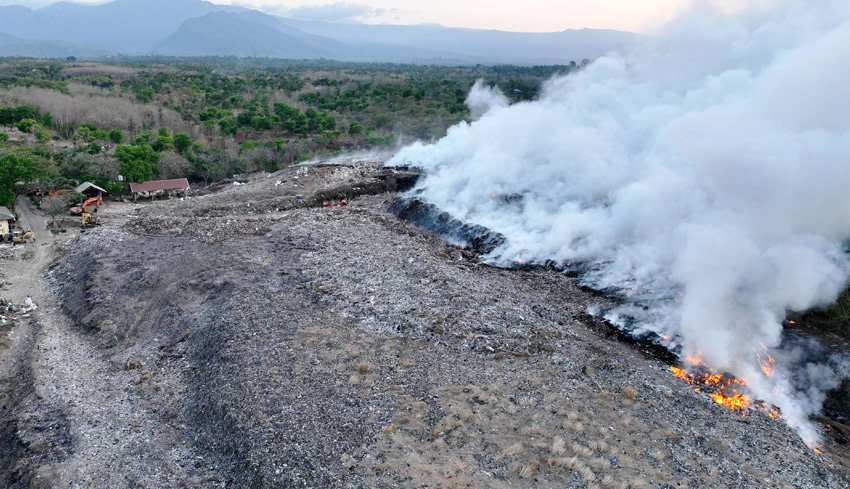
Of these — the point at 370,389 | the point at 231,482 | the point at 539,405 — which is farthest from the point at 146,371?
the point at 539,405

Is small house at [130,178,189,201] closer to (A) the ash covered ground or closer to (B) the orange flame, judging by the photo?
(A) the ash covered ground

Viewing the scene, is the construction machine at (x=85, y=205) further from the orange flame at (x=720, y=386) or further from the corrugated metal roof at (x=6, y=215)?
the orange flame at (x=720, y=386)

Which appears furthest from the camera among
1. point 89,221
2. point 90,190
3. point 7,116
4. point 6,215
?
point 7,116

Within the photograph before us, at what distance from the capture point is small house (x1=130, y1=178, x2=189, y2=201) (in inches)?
1196

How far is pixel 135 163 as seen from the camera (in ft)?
103

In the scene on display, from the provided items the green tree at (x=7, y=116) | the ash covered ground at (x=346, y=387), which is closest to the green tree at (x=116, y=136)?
the green tree at (x=7, y=116)

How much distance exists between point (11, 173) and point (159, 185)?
7393mm

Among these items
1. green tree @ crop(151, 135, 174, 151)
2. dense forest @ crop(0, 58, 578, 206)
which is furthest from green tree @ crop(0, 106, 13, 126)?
green tree @ crop(151, 135, 174, 151)

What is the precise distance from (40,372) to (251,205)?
A: 52.3 ft

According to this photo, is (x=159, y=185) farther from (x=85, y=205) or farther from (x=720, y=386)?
(x=720, y=386)

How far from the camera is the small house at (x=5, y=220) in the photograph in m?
22.7

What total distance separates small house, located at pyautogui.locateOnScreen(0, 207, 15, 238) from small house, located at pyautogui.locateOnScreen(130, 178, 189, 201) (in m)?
6.92

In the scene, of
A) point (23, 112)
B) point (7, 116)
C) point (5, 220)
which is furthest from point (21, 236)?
point (23, 112)

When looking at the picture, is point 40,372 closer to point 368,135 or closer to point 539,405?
point 539,405
